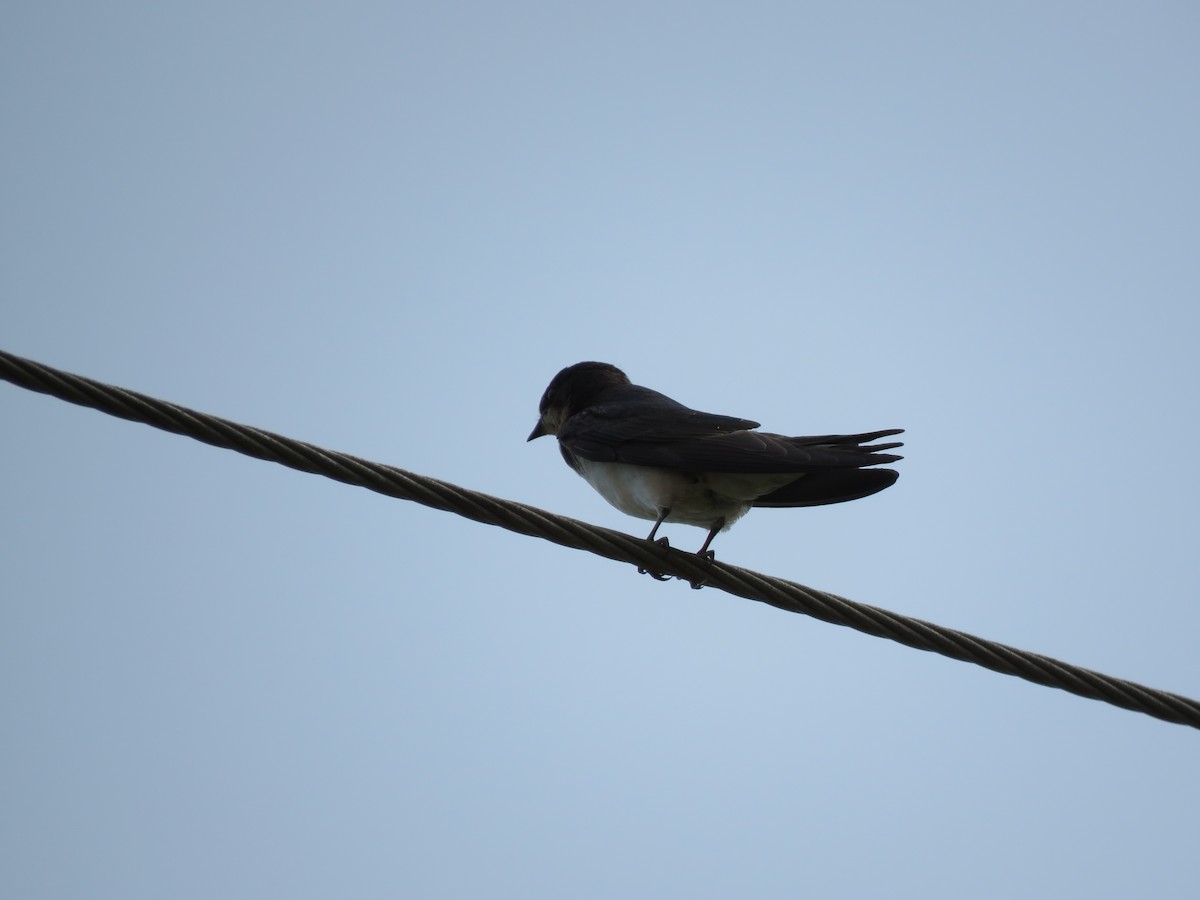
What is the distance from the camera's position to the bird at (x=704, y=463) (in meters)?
5.04

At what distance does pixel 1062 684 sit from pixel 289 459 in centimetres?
242

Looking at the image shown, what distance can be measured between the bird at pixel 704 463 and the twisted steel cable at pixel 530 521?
3.22 ft

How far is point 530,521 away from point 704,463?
1.64 metres

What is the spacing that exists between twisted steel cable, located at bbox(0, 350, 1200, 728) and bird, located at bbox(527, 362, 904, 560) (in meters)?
0.98

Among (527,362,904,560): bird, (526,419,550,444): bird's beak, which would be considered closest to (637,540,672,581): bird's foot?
(527,362,904,560): bird

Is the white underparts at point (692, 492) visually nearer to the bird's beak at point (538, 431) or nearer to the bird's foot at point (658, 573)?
the bird's foot at point (658, 573)

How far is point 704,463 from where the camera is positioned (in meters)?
5.28

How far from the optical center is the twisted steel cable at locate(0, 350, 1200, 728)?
324 centimetres

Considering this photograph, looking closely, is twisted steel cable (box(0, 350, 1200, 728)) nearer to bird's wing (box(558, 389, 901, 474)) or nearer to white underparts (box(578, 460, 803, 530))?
bird's wing (box(558, 389, 901, 474))

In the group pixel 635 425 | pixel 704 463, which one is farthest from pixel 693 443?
pixel 635 425

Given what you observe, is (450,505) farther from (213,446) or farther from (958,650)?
(958,650)

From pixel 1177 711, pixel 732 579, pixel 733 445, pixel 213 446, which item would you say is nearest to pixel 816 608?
pixel 732 579

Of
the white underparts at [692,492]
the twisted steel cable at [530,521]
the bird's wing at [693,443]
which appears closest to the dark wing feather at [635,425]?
the bird's wing at [693,443]

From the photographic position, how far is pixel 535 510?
381cm
